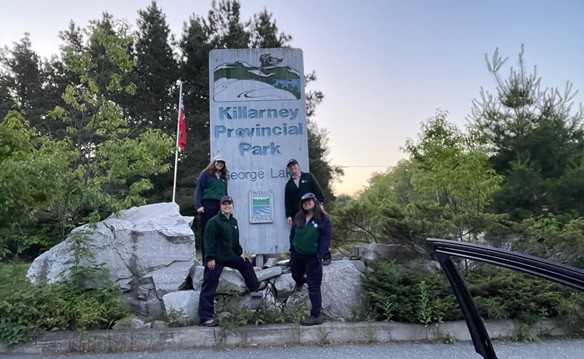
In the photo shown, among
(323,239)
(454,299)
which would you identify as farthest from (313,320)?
(454,299)

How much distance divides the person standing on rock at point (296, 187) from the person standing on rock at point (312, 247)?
0.92 m

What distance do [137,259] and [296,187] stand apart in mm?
2587

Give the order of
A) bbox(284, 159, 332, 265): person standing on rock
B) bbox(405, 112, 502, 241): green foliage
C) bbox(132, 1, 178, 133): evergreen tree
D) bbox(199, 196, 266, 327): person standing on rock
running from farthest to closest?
bbox(132, 1, 178, 133): evergreen tree < bbox(405, 112, 502, 241): green foliage < bbox(284, 159, 332, 265): person standing on rock < bbox(199, 196, 266, 327): person standing on rock

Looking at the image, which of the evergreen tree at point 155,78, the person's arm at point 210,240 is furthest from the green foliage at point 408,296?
the evergreen tree at point 155,78

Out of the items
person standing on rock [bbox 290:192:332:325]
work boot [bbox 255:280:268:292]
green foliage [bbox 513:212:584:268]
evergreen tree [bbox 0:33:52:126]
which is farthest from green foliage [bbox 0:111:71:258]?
evergreen tree [bbox 0:33:52:126]

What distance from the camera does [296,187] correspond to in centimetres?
662

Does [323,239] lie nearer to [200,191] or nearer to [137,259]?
[200,191]

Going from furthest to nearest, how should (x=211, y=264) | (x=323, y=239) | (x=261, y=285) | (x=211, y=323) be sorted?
(x=261, y=285) < (x=323, y=239) < (x=211, y=264) < (x=211, y=323)

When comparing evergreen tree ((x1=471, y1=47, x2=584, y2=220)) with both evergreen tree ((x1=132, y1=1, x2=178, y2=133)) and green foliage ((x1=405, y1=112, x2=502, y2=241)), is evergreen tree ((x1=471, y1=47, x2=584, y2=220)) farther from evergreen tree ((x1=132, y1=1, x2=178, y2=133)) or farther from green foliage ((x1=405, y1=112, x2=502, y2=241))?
evergreen tree ((x1=132, y1=1, x2=178, y2=133))

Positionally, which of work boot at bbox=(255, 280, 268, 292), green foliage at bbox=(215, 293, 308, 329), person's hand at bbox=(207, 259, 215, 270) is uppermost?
person's hand at bbox=(207, 259, 215, 270)

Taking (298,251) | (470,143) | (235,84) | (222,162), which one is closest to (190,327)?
(298,251)

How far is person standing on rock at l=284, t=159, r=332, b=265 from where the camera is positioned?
655cm

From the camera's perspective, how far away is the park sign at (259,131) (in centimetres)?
706

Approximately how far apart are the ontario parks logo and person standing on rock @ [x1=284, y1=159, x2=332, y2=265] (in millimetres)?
381
